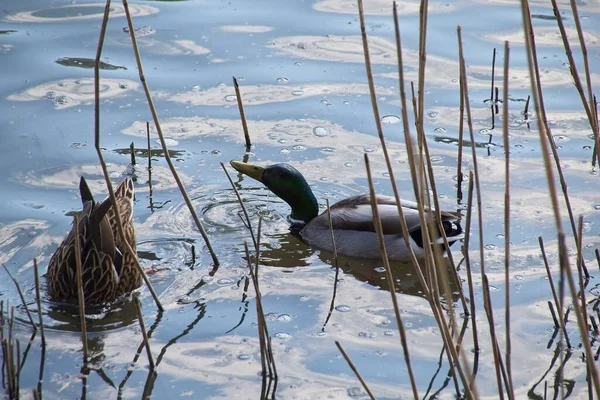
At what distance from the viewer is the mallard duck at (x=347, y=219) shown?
21.8 ft

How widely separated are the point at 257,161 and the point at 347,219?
4.22 feet

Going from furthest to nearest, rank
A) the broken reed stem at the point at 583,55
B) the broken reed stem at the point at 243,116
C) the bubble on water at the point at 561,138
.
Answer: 1. the bubble on water at the point at 561,138
2. the broken reed stem at the point at 243,116
3. the broken reed stem at the point at 583,55

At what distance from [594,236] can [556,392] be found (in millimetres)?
2078

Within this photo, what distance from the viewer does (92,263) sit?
19.2 feet

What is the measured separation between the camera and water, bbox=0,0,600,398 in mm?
5254

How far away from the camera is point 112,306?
19.4ft

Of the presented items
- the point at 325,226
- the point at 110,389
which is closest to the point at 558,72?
the point at 325,226

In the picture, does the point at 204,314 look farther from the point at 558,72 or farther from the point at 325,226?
the point at 558,72

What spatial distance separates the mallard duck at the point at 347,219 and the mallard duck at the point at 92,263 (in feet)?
4.90

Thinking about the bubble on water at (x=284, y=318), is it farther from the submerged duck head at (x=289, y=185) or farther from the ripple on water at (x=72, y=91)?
the ripple on water at (x=72, y=91)

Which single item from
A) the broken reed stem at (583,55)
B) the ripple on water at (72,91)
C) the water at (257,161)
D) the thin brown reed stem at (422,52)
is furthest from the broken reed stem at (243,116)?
the thin brown reed stem at (422,52)

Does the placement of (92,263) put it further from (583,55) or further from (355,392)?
(583,55)

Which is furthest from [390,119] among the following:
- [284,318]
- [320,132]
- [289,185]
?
[284,318]

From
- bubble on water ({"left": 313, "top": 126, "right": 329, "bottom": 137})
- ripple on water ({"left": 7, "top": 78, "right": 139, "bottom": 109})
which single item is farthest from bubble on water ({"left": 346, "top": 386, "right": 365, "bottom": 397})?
ripple on water ({"left": 7, "top": 78, "right": 139, "bottom": 109})
